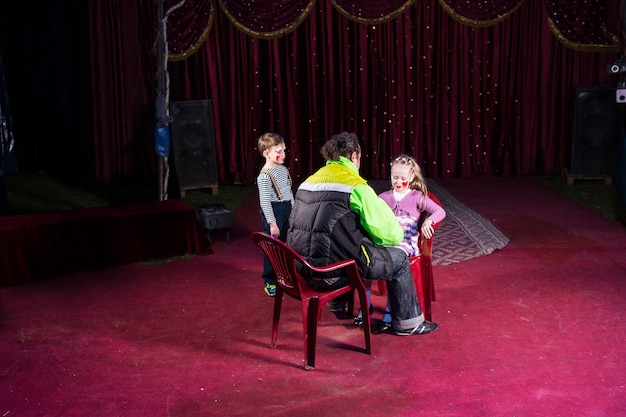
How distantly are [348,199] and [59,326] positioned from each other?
2.13 meters

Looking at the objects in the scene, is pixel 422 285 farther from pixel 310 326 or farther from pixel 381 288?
pixel 310 326

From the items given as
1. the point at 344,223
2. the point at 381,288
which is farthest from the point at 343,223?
the point at 381,288

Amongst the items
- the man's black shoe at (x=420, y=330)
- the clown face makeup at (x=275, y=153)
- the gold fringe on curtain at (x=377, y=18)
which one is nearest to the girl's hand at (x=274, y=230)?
the clown face makeup at (x=275, y=153)

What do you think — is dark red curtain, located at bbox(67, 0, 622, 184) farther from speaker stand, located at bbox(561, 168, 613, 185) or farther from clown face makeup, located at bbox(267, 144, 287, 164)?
clown face makeup, located at bbox(267, 144, 287, 164)

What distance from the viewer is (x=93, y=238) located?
18.9 feet

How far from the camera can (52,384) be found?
380cm

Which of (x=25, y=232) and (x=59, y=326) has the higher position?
(x=25, y=232)

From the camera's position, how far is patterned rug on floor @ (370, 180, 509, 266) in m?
5.93

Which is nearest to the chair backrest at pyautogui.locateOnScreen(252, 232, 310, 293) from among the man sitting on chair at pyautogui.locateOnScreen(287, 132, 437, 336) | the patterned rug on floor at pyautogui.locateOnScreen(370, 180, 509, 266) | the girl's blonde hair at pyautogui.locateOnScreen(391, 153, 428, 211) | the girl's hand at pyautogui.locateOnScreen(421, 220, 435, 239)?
the man sitting on chair at pyautogui.locateOnScreen(287, 132, 437, 336)

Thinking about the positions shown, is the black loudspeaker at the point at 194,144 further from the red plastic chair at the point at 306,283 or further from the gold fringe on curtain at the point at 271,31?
the red plastic chair at the point at 306,283

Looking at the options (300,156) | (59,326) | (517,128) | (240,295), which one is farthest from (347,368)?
(517,128)

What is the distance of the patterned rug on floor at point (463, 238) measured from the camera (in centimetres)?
593

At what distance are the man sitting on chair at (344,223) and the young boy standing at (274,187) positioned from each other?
0.71 meters

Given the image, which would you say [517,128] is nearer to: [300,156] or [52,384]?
[300,156]
